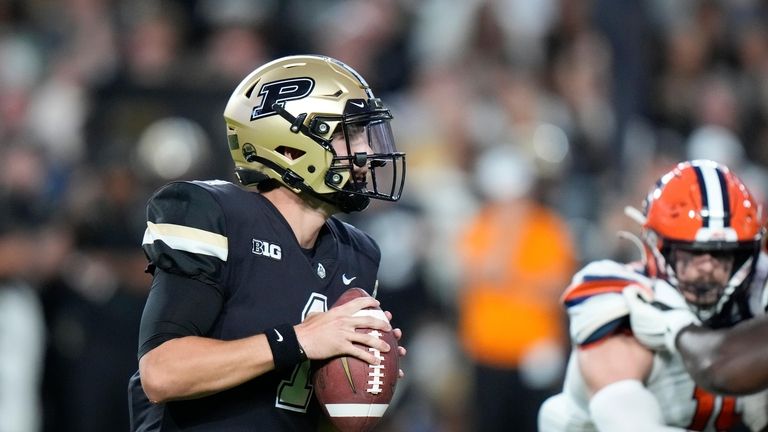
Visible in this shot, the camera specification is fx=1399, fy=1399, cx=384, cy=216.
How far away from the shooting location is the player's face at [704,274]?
392cm

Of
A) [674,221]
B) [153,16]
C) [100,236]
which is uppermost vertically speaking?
[674,221]

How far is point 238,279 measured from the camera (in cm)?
340

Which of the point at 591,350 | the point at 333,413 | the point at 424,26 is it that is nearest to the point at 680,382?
the point at 591,350

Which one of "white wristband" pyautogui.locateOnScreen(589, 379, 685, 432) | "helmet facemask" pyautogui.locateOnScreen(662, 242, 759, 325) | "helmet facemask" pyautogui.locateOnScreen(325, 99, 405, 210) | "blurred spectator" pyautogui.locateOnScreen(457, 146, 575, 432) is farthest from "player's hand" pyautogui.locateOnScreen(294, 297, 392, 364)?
"blurred spectator" pyautogui.locateOnScreen(457, 146, 575, 432)

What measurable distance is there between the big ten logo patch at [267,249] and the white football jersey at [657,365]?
97 cm

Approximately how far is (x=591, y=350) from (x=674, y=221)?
43 centimetres

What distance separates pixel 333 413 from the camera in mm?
3359

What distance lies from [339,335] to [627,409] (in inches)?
38.3

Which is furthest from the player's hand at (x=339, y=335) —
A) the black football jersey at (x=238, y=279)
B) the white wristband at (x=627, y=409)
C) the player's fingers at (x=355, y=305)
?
the white wristband at (x=627, y=409)

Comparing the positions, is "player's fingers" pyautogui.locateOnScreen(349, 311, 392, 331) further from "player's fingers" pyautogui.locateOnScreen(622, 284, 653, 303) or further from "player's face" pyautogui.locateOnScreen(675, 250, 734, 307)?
"player's face" pyautogui.locateOnScreen(675, 250, 734, 307)

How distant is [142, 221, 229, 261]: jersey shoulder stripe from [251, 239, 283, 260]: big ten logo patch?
0.35 ft

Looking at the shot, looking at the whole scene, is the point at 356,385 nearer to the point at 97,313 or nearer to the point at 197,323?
the point at 197,323

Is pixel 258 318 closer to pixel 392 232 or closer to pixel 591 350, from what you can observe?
pixel 591 350

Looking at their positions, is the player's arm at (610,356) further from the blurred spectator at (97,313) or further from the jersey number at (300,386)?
the blurred spectator at (97,313)
